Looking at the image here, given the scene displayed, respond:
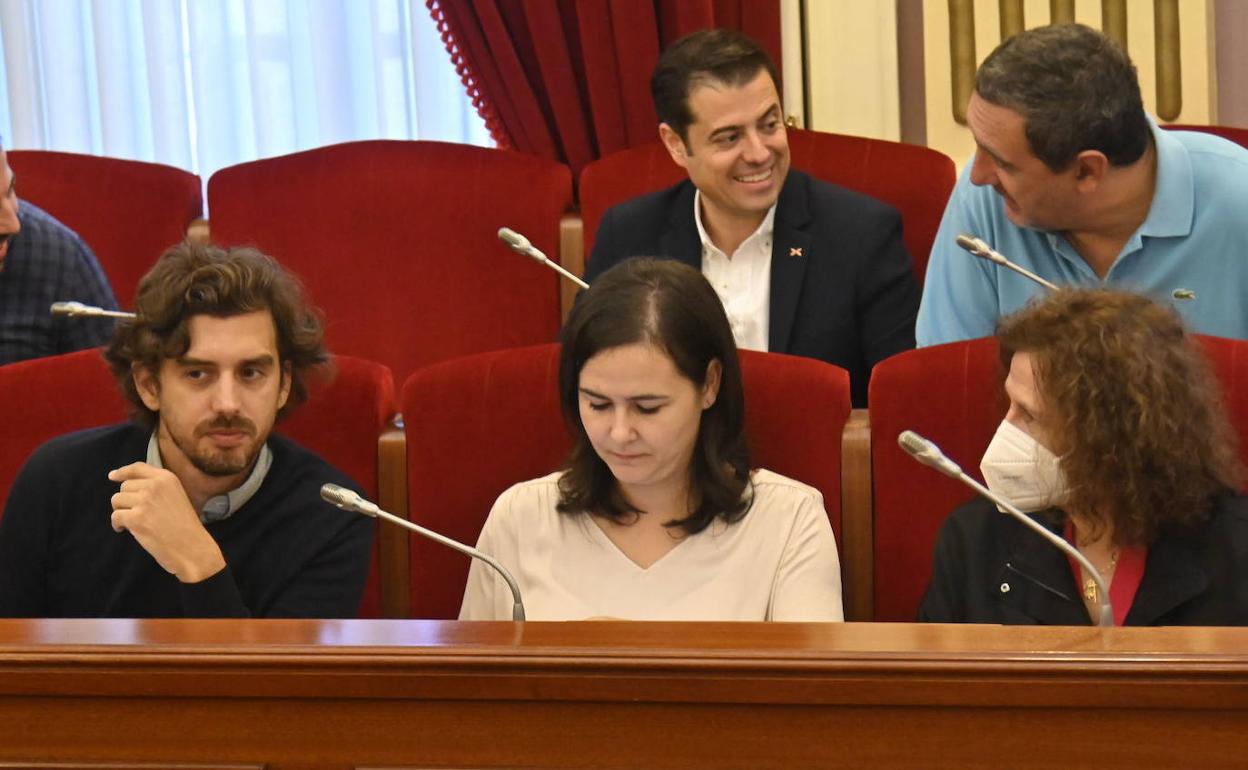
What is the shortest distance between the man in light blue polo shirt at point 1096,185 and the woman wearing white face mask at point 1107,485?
306mm

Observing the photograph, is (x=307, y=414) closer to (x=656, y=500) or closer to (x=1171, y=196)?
(x=656, y=500)

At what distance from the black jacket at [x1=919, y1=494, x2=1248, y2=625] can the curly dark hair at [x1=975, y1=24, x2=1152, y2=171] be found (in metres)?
0.44

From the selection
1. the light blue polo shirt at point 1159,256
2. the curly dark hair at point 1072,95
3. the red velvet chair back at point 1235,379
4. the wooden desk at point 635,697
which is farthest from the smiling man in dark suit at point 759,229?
the wooden desk at point 635,697

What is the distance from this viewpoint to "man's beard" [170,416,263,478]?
1462 mm

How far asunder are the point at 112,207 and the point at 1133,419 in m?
1.42

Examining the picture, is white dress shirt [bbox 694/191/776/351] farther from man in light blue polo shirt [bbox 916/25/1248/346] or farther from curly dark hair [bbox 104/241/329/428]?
curly dark hair [bbox 104/241/329/428]

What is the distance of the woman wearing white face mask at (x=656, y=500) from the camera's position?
1.43m

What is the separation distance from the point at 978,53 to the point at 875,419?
1.07 metres

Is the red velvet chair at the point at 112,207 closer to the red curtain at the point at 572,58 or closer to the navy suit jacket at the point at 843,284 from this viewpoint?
the red curtain at the point at 572,58

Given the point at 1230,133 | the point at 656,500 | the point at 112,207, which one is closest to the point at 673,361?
the point at 656,500

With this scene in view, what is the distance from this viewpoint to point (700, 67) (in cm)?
195

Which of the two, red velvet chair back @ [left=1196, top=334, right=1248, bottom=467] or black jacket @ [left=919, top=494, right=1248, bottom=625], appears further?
red velvet chair back @ [left=1196, top=334, right=1248, bottom=467]

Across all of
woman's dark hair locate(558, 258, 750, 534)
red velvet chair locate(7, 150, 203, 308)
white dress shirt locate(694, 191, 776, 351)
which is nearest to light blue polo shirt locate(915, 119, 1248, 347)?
white dress shirt locate(694, 191, 776, 351)

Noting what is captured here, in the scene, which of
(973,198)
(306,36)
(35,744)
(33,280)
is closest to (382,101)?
(306,36)
